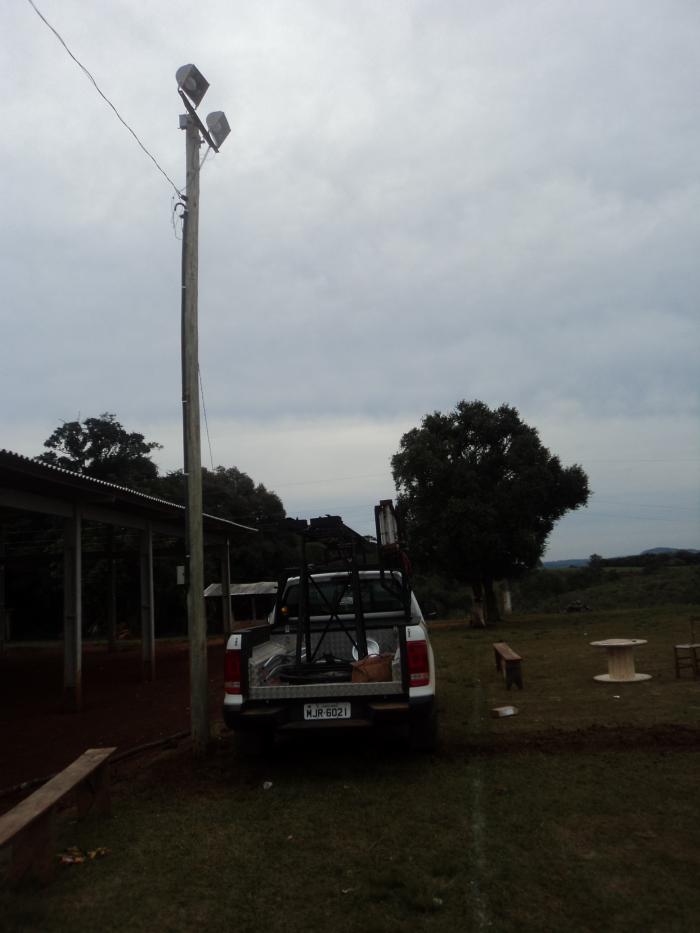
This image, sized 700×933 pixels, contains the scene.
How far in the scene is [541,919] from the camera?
10.8ft

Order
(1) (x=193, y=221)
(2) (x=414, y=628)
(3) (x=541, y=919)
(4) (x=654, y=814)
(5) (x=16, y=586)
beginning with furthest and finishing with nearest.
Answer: (5) (x=16, y=586)
(1) (x=193, y=221)
(2) (x=414, y=628)
(4) (x=654, y=814)
(3) (x=541, y=919)

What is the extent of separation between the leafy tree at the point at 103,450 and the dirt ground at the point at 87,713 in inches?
656

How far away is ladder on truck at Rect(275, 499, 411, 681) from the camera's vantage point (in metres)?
6.76

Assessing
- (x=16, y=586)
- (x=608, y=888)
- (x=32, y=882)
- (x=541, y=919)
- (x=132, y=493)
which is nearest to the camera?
(x=541, y=919)

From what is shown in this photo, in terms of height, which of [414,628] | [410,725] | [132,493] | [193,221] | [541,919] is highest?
[193,221]

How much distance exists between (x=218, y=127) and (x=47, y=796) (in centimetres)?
641

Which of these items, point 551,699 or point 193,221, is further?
point 551,699

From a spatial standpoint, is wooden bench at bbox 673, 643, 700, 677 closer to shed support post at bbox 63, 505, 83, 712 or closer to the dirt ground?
the dirt ground

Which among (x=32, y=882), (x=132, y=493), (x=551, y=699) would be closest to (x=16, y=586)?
(x=132, y=493)

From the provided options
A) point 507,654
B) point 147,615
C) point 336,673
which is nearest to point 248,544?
point 147,615

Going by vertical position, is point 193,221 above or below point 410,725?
above

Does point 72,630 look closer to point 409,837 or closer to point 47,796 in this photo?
point 47,796

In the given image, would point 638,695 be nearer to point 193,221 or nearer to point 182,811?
point 182,811

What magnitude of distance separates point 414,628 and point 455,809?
1.42m
